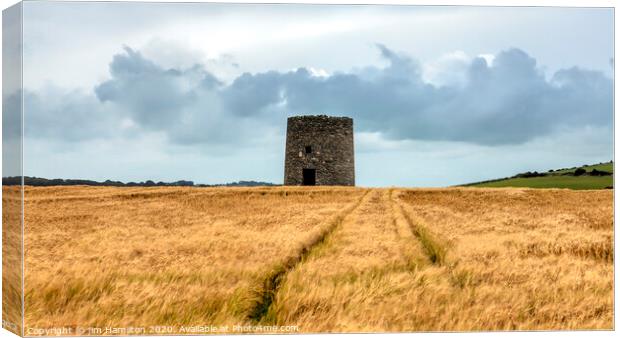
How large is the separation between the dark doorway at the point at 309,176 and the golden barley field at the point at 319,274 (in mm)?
15413

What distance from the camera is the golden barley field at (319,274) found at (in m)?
7.15

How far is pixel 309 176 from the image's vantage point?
27797 millimetres

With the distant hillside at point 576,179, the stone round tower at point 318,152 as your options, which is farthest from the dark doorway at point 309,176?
the distant hillside at point 576,179

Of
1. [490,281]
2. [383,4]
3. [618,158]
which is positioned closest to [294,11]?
[383,4]

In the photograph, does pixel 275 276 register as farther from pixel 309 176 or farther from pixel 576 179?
pixel 309 176

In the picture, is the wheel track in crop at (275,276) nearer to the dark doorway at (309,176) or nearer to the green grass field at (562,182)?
the green grass field at (562,182)

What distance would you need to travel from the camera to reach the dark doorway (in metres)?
27.6

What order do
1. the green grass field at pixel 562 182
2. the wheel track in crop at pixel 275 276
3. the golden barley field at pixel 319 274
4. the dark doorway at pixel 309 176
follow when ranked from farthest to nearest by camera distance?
the dark doorway at pixel 309 176 < the green grass field at pixel 562 182 < the wheel track in crop at pixel 275 276 < the golden barley field at pixel 319 274

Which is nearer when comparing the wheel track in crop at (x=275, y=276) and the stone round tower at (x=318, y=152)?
the wheel track in crop at (x=275, y=276)

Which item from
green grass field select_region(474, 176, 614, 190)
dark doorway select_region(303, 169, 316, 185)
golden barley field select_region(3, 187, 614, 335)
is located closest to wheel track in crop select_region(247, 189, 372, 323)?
golden barley field select_region(3, 187, 614, 335)

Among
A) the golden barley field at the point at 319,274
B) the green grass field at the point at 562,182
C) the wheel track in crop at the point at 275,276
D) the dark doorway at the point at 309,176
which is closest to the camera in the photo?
the golden barley field at the point at 319,274

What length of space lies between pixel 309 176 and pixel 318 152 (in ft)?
3.91

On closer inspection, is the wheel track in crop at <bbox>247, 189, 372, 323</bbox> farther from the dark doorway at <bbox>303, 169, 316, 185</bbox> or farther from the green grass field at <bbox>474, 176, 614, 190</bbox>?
the dark doorway at <bbox>303, 169, 316, 185</bbox>

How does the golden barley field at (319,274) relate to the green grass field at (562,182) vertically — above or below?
below
